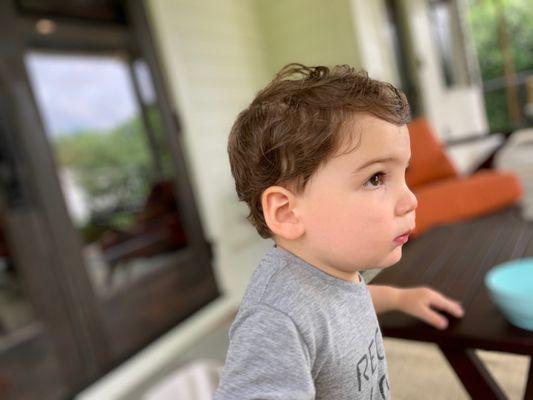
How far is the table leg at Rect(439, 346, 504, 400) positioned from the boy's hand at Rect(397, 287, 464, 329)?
58 millimetres

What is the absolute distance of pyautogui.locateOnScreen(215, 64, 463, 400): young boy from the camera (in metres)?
0.37

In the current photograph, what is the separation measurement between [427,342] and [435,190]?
1.49 metres

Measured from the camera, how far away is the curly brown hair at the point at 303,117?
38 centimetres

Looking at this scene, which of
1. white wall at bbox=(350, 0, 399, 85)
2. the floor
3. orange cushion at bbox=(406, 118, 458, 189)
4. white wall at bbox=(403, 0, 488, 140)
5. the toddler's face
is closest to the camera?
the toddler's face

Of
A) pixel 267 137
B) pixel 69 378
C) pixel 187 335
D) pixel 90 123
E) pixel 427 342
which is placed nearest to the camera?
pixel 267 137

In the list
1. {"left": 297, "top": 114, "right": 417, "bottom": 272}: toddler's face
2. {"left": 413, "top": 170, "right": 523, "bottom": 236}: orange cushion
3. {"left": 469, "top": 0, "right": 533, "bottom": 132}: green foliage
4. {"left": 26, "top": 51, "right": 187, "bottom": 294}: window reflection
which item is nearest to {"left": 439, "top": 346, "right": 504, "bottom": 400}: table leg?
{"left": 297, "top": 114, "right": 417, "bottom": 272}: toddler's face

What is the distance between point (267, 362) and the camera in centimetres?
38

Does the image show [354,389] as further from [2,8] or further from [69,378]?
[2,8]

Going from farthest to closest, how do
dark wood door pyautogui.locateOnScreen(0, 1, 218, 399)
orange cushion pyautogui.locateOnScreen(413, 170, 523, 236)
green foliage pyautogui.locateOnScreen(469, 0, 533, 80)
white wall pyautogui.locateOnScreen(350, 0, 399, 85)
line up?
green foliage pyautogui.locateOnScreen(469, 0, 533, 80) < white wall pyautogui.locateOnScreen(350, 0, 399, 85) < orange cushion pyautogui.locateOnScreen(413, 170, 523, 236) < dark wood door pyautogui.locateOnScreen(0, 1, 218, 399)

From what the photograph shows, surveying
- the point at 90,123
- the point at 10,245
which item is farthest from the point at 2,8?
the point at 10,245

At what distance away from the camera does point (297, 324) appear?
15.5 inches

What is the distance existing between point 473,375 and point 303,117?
39cm

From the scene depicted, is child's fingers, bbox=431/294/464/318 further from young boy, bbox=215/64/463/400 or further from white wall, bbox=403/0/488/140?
white wall, bbox=403/0/488/140

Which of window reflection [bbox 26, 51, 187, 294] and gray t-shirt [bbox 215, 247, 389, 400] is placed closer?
gray t-shirt [bbox 215, 247, 389, 400]
